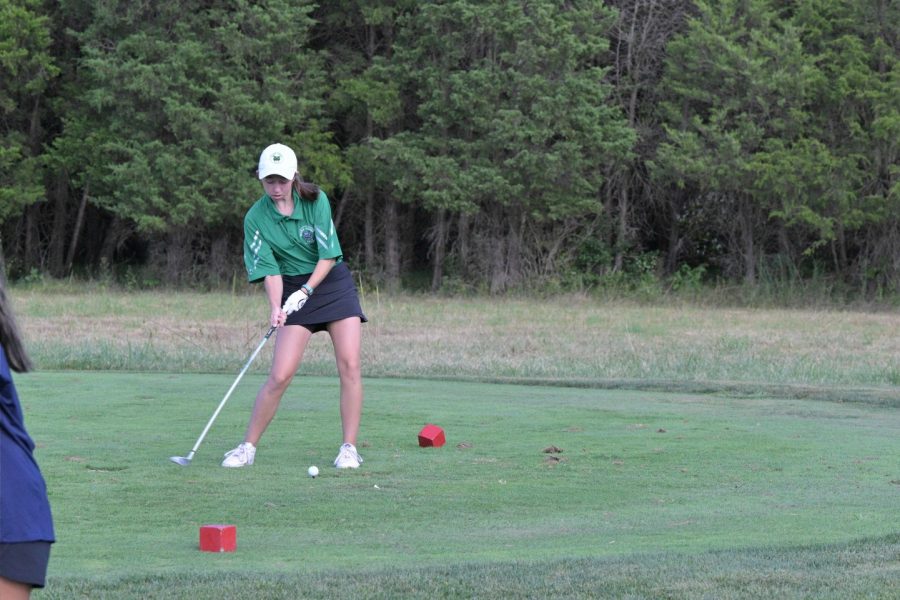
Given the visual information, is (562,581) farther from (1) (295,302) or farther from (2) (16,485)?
(1) (295,302)

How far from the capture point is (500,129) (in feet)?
95.8

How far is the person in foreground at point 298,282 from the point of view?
304 inches

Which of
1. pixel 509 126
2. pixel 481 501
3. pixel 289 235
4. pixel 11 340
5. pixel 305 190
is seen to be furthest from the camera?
pixel 509 126

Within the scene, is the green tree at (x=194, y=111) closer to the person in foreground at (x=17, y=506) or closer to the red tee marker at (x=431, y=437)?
the red tee marker at (x=431, y=437)

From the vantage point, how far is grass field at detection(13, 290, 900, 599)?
504 centimetres

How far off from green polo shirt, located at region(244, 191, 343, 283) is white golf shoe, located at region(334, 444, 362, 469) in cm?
111

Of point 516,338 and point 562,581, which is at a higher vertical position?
point 562,581

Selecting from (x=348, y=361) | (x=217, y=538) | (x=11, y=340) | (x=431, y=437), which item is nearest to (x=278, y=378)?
(x=348, y=361)

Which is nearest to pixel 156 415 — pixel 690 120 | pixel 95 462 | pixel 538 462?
pixel 95 462

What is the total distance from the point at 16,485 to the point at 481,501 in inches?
144

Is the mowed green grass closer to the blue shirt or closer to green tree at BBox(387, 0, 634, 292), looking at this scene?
the blue shirt

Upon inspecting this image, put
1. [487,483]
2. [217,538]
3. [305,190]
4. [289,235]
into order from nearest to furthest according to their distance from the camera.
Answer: [217,538] → [487,483] → [305,190] → [289,235]

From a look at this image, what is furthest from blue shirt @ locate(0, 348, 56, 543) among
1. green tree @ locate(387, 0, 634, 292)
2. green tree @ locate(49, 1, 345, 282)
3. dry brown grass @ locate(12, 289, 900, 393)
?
green tree @ locate(49, 1, 345, 282)

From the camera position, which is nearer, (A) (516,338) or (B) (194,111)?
(A) (516,338)
